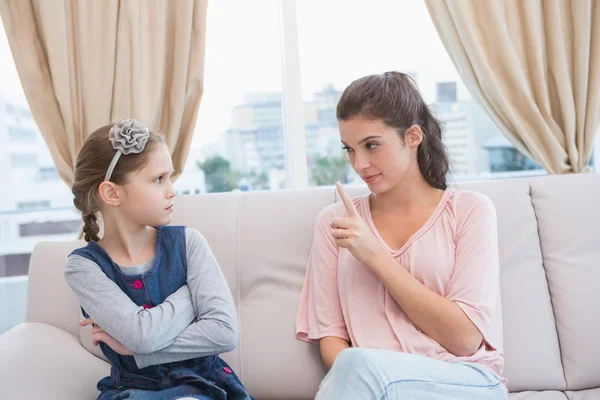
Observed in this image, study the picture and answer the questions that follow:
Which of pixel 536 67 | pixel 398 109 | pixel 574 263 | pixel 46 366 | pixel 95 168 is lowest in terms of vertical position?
pixel 46 366

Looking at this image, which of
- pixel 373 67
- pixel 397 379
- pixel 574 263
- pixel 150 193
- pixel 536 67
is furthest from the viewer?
pixel 373 67

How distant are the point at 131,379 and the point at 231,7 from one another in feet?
5.61

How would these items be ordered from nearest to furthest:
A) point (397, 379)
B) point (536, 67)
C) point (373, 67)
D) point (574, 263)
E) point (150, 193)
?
point (397, 379) < point (150, 193) < point (574, 263) < point (536, 67) < point (373, 67)

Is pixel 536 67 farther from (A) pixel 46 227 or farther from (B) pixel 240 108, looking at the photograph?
(A) pixel 46 227

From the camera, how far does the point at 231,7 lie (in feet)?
9.04

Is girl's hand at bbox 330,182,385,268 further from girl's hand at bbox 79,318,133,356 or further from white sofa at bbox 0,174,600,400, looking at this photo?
girl's hand at bbox 79,318,133,356

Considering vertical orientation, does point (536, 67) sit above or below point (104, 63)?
below

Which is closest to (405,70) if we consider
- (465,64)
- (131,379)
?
(465,64)

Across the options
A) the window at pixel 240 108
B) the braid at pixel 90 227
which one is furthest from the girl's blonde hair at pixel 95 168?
the window at pixel 240 108

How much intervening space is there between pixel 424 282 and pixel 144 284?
76cm

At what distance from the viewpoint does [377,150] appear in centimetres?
167

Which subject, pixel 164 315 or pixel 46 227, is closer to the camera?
pixel 164 315

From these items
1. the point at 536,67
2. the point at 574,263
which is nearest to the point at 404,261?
the point at 574,263

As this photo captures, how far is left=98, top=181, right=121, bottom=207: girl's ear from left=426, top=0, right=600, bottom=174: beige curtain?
1468mm
